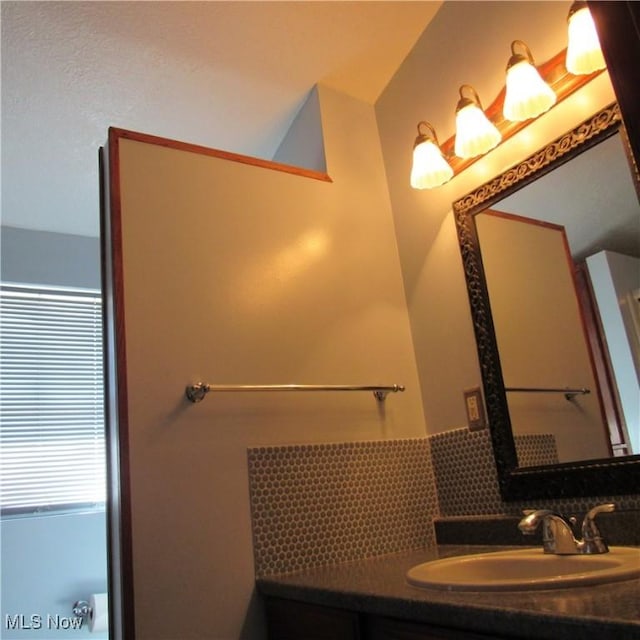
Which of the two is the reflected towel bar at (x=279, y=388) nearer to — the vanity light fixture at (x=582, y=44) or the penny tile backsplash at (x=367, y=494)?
the penny tile backsplash at (x=367, y=494)

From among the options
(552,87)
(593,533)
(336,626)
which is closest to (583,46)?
(552,87)

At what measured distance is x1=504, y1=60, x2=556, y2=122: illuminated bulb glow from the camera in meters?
1.47

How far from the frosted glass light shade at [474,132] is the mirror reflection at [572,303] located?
161mm

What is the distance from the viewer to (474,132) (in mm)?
1653

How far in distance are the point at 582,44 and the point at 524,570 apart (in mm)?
1188

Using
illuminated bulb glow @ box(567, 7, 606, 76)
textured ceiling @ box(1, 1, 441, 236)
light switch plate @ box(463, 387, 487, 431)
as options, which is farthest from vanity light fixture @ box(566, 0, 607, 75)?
light switch plate @ box(463, 387, 487, 431)

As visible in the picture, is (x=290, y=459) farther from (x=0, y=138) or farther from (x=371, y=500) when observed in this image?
(x=0, y=138)

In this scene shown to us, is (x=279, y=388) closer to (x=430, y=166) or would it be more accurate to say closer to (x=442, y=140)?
(x=430, y=166)

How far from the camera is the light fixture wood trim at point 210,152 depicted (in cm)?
163

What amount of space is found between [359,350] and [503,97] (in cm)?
83

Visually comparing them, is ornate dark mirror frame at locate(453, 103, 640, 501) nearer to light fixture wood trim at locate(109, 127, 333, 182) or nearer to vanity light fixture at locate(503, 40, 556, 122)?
vanity light fixture at locate(503, 40, 556, 122)

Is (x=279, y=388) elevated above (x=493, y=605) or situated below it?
above

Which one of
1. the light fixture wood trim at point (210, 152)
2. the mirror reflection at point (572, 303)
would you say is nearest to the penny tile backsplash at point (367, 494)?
the mirror reflection at point (572, 303)

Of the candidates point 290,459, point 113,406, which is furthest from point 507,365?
point 113,406
